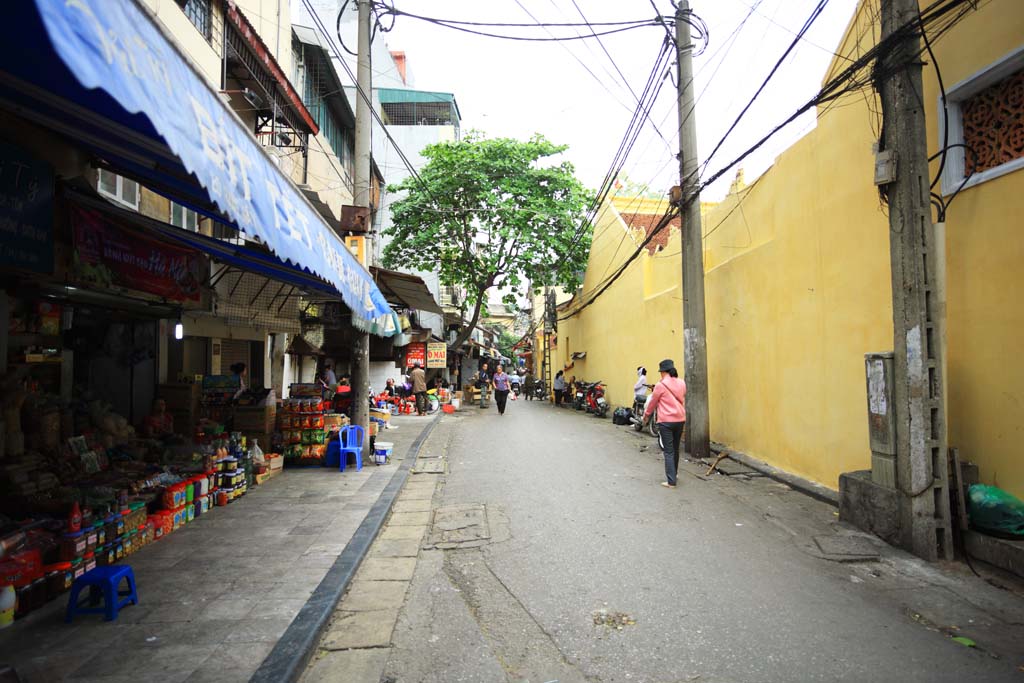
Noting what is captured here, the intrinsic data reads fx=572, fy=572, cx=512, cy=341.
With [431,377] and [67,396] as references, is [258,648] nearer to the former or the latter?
[67,396]

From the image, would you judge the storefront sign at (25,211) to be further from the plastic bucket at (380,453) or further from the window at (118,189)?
the plastic bucket at (380,453)

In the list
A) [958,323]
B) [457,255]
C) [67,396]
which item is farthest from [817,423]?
[457,255]

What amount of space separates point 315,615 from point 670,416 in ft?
17.8

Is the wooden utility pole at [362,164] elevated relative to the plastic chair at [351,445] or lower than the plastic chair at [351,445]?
elevated

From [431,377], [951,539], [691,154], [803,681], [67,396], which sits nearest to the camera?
[803,681]

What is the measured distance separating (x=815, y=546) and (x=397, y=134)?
28.6 metres

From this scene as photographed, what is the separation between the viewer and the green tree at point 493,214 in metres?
20.2

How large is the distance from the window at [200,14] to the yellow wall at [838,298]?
29.5 ft

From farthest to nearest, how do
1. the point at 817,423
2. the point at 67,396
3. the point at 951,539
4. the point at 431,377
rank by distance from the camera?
the point at 431,377 → the point at 817,423 → the point at 67,396 → the point at 951,539

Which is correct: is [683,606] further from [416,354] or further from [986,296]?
[416,354]

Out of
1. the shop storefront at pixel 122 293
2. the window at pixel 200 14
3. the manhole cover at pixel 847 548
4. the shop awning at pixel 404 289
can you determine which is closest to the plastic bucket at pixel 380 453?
the shop storefront at pixel 122 293

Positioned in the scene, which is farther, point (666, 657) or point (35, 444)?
point (35, 444)

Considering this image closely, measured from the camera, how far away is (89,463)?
538cm

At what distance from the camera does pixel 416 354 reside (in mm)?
22000
